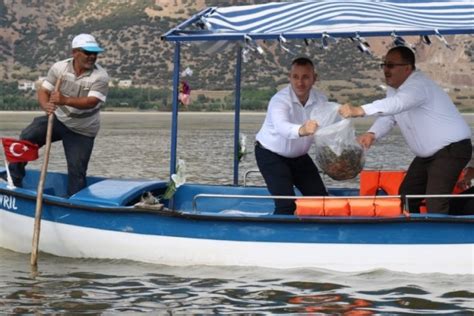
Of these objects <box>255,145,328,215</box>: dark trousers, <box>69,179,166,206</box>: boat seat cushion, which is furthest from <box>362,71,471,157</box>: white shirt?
<box>69,179,166,206</box>: boat seat cushion

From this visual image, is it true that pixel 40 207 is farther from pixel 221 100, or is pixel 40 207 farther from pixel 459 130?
pixel 221 100

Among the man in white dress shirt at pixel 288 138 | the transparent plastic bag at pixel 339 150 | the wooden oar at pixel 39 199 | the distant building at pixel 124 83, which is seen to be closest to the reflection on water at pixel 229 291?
the wooden oar at pixel 39 199

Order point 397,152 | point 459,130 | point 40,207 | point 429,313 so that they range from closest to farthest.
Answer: point 429,313 < point 459,130 < point 40,207 < point 397,152

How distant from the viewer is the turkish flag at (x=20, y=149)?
12406 millimetres

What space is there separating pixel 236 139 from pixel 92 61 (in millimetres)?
1901

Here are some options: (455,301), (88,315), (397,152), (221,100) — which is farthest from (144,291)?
(221,100)

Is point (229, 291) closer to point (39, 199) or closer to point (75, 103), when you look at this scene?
point (39, 199)

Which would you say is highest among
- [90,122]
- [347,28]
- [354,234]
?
[347,28]

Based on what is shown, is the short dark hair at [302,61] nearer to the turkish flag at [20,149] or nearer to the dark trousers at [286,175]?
the dark trousers at [286,175]

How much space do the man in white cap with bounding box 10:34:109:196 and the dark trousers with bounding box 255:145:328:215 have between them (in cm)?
191

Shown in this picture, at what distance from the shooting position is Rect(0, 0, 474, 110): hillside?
77.8 metres

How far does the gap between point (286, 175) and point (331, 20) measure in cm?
146

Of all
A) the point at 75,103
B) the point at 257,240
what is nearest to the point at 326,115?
the point at 257,240

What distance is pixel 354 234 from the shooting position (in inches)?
425
